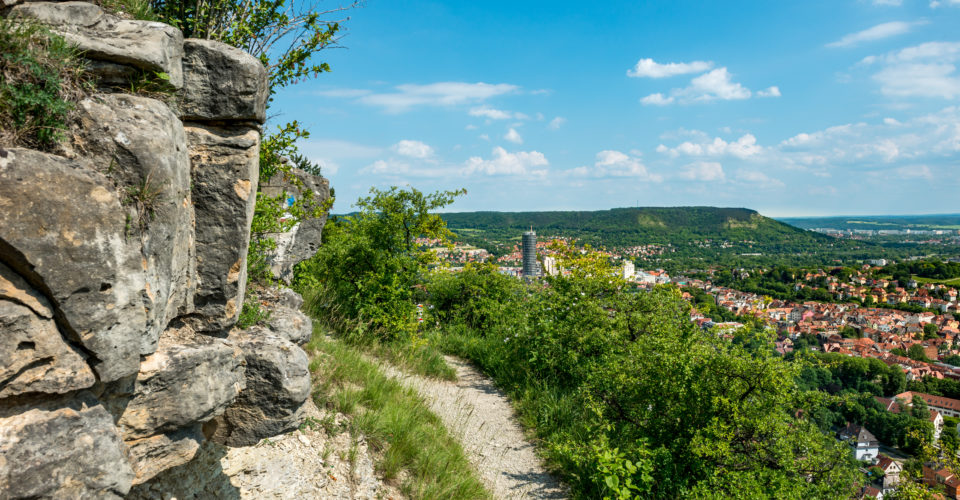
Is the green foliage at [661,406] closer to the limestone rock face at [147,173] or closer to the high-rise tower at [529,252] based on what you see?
the limestone rock face at [147,173]

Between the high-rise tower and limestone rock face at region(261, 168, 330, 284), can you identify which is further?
the high-rise tower

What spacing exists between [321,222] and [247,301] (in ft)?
15.9

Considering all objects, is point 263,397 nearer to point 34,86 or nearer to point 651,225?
point 34,86

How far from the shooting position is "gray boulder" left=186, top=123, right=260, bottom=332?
11.0 ft

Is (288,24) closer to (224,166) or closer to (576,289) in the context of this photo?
(224,166)

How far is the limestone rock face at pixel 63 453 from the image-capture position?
204 cm

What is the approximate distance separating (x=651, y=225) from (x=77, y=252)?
5498 inches

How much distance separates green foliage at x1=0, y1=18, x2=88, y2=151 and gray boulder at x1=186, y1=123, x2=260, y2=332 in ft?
2.73

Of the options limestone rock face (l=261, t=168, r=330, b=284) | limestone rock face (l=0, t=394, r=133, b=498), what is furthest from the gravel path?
limestone rock face (l=0, t=394, r=133, b=498)

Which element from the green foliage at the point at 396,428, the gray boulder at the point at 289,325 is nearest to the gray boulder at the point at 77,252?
the gray boulder at the point at 289,325

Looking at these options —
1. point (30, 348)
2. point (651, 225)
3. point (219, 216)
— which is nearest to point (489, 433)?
point (219, 216)

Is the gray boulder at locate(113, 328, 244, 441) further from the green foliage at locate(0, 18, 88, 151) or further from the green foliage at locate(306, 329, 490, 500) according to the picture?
the green foliage at locate(306, 329, 490, 500)

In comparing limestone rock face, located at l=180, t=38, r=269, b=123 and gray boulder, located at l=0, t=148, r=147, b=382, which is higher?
limestone rock face, located at l=180, t=38, r=269, b=123

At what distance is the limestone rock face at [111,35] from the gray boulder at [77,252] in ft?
2.94
